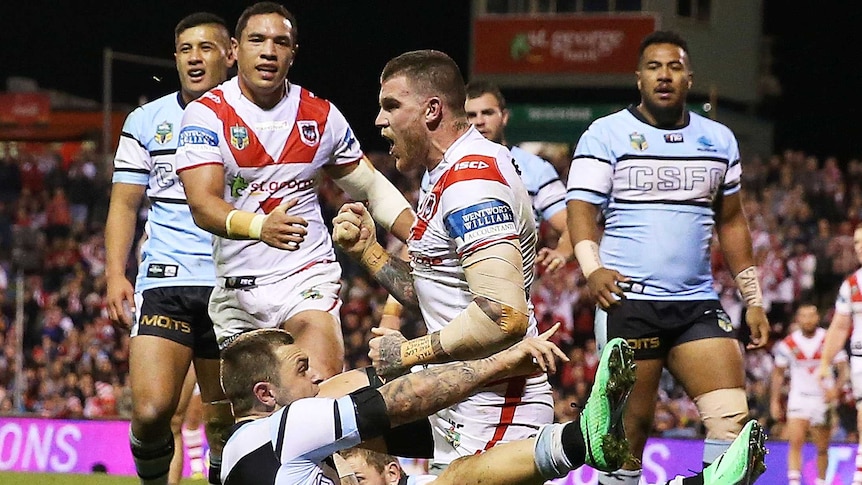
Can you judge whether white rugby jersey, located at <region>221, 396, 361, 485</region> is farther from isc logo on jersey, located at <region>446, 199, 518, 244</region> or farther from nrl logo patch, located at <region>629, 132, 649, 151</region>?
nrl logo patch, located at <region>629, 132, 649, 151</region>

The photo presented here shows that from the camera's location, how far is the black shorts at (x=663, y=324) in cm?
723

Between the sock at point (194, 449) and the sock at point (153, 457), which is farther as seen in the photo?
the sock at point (194, 449)

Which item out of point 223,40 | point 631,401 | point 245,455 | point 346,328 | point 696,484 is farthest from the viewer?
point 346,328

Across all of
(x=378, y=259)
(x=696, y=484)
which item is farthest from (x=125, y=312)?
(x=696, y=484)

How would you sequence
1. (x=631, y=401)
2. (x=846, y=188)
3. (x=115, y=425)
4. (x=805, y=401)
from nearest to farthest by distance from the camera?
1. (x=631, y=401)
2. (x=805, y=401)
3. (x=115, y=425)
4. (x=846, y=188)

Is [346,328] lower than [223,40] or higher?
lower

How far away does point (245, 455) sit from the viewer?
4.85 meters

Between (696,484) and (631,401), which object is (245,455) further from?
(631,401)

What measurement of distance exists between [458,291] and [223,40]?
2.90 m

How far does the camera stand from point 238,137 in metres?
6.62

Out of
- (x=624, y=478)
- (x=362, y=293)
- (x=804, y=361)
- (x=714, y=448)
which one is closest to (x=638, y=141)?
(x=714, y=448)

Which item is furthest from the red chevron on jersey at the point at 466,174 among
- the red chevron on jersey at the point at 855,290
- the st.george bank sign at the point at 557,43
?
the st.george bank sign at the point at 557,43

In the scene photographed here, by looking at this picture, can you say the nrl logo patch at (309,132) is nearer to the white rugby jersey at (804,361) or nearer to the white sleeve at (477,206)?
the white sleeve at (477,206)

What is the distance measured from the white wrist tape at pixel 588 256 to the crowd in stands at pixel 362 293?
808 centimetres
